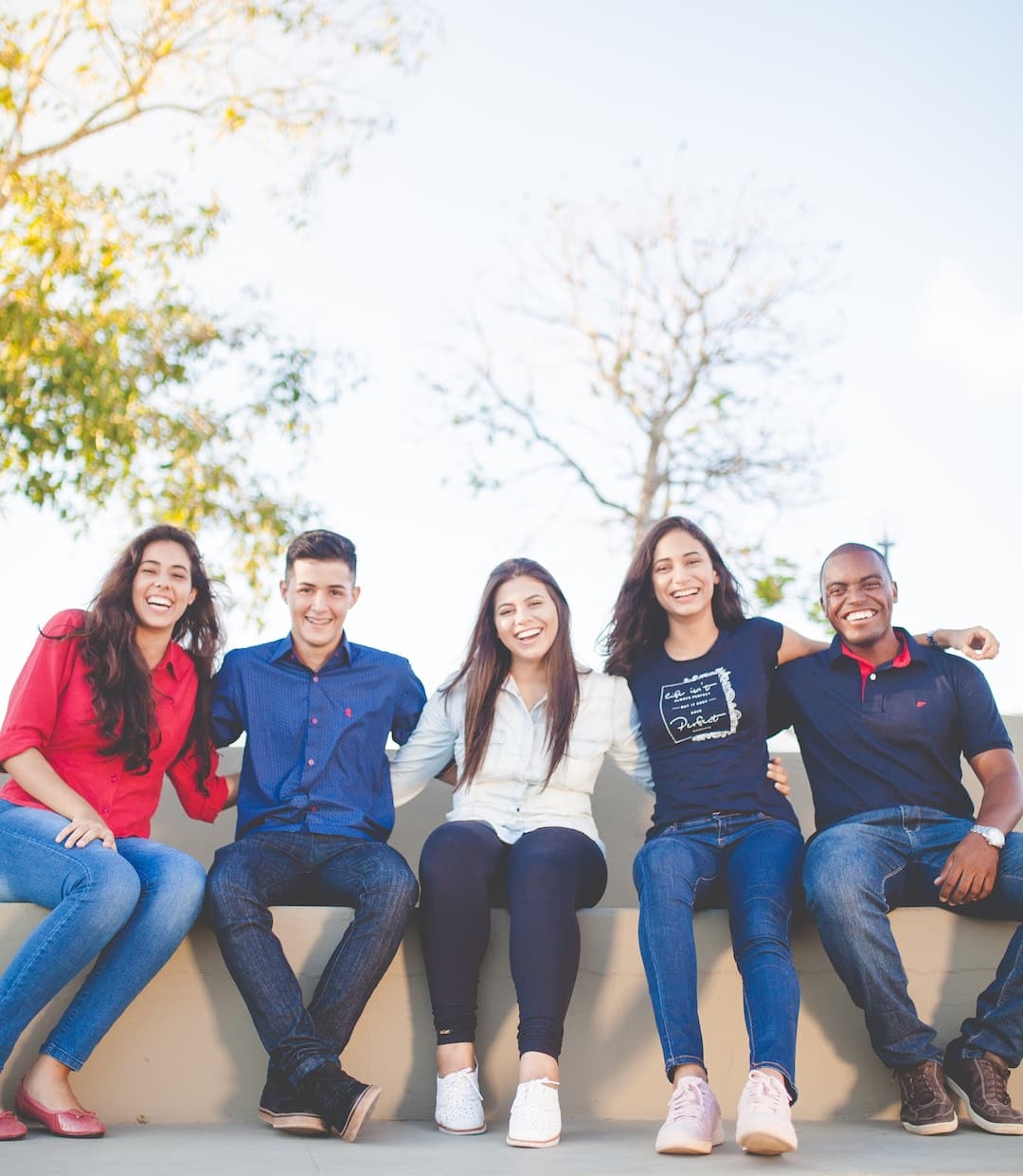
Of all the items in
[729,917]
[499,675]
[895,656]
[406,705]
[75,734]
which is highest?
[895,656]

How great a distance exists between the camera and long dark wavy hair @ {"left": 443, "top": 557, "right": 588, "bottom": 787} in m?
3.04

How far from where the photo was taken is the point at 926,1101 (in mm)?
2508

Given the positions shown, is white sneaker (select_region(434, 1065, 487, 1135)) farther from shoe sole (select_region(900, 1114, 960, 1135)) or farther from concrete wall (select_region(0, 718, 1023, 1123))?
shoe sole (select_region(900, 1114, 960, 1135))

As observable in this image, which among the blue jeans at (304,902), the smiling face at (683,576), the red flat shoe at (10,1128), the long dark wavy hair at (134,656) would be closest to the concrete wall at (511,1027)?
the blue jeans at (304,902)

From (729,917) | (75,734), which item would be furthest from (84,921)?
(729,917)

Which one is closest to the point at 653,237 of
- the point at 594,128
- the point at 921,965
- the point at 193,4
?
the point at 594,128

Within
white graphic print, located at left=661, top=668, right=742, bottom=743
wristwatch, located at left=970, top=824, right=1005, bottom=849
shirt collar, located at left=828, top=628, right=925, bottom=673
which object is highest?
shirt collar, located at left=828, top=628, right=925, bottom=673

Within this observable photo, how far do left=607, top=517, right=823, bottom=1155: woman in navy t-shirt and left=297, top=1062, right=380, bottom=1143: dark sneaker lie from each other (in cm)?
56

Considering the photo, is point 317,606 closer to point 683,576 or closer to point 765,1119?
point 683,576

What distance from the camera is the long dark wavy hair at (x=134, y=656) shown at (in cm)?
284

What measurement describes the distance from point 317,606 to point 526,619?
541mm

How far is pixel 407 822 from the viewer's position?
3.97 meters

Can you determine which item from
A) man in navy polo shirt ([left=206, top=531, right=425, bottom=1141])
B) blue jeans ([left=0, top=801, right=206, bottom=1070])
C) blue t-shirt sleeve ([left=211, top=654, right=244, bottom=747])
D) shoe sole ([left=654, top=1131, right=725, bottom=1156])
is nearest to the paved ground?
shoe sole ([left=654, top=1131, right=725, bottom=1156])

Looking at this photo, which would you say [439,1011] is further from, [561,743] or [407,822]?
[407,822]
